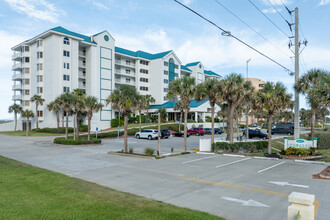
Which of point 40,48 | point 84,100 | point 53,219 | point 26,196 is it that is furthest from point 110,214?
point 40,48

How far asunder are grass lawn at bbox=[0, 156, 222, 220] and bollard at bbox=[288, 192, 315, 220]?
8.32ft

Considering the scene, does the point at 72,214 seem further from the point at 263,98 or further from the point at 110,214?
the point at 263,98

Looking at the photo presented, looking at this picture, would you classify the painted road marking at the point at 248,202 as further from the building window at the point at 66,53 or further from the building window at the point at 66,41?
the building window at the point at 66,41

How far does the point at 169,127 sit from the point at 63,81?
2516cm

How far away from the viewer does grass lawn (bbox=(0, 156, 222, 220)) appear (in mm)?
6324

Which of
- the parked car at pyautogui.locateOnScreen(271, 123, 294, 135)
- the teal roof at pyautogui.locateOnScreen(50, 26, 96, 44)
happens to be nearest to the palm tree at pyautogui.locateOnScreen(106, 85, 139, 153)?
the parked car at pyautogui.locateOnScreen(271, 123, 294, 135)

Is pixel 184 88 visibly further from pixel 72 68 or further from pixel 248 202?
pixel 72 68

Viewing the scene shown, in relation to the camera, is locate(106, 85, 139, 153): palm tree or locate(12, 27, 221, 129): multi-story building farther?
locate(12, 27, 221, 129): multi-story building

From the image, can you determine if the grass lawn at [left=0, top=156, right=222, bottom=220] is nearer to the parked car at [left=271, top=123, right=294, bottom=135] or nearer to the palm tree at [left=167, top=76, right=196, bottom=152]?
the palm tree at [left=167, top=76, right=196, bottom=152]

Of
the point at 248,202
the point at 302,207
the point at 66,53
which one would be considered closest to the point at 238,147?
the point at 248,202

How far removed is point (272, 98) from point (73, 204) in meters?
18.4

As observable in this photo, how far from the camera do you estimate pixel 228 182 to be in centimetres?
1120

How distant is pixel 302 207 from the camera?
4.36m

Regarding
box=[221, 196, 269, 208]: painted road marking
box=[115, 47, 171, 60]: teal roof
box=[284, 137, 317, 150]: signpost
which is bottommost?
box=[221, 196, 269, 208]: painted road marking
